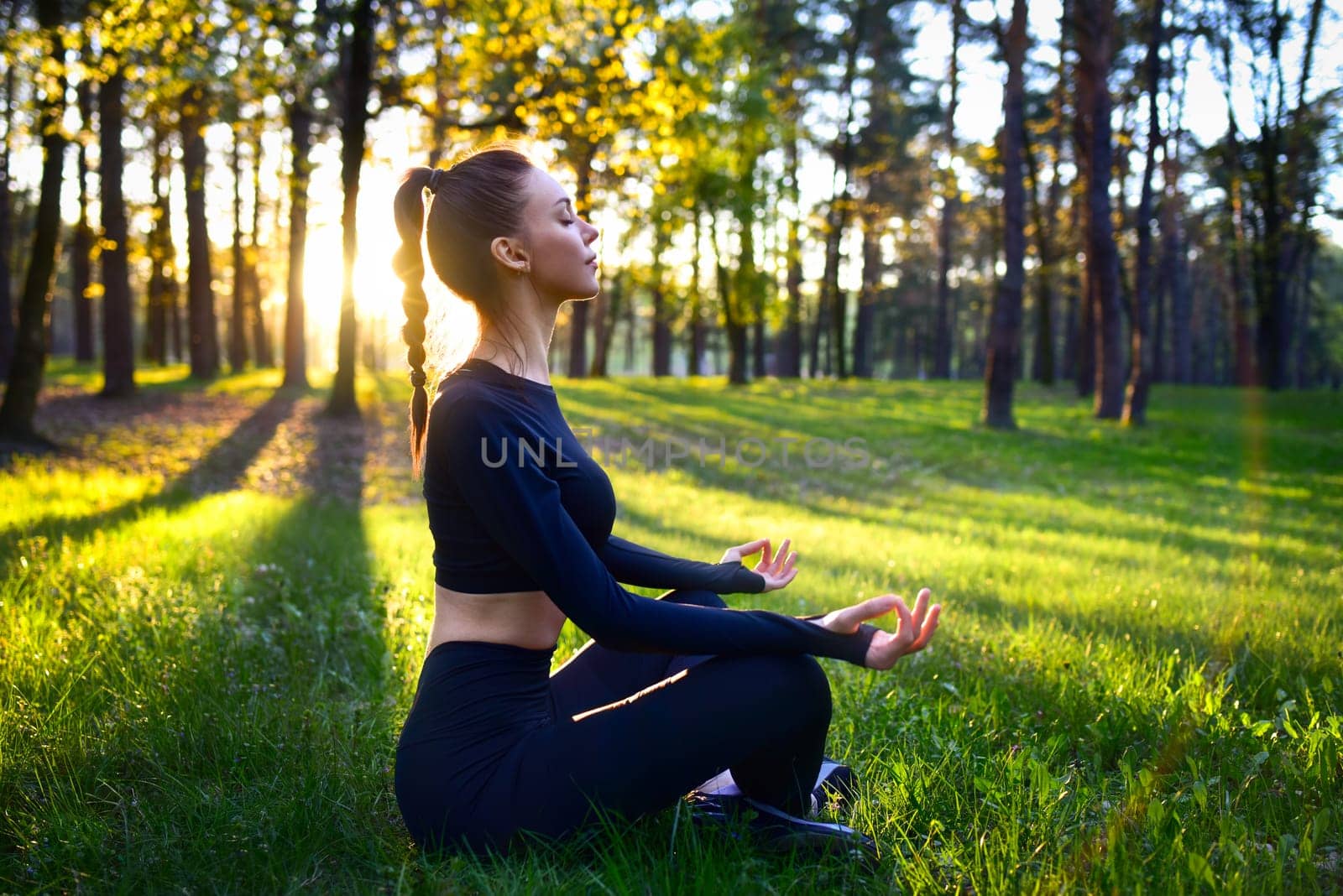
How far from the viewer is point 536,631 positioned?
2.66m

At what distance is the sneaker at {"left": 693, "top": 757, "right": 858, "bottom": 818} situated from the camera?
299cm

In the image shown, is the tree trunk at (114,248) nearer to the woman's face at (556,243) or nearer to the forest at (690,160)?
the forest at (690,160)

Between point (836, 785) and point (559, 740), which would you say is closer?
point (559, 740)

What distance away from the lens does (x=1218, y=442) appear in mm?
17000

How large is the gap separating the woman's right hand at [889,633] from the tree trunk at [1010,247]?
1694 centimetres

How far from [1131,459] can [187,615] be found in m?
14.5

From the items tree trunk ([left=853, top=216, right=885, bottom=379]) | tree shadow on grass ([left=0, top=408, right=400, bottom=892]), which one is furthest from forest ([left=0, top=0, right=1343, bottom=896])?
tree trunk ([left=853, top=216, right=885, bottom=379])

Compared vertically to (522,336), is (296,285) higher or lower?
higher

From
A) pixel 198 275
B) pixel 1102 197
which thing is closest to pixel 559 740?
pixel 1102 197

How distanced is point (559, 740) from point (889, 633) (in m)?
0.94

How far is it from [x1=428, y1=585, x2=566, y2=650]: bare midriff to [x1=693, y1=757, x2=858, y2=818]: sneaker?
76cm

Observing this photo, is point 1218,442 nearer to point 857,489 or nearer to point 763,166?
point 857,489

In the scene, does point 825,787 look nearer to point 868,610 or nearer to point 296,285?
point 868,610

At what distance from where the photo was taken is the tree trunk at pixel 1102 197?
61.8 ft
